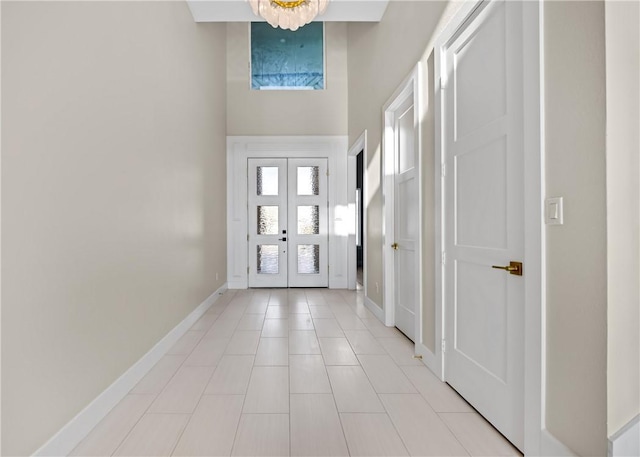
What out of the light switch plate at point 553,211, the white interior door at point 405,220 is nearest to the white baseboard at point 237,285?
the white interior door at point 405,220

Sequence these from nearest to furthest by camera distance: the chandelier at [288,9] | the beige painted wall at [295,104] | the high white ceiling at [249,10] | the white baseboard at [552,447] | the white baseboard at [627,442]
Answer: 1. the white baseboard at [627,442]
2. the white baseboard at [552,447]
3. the chandelier at [288,9]
4. the high white ceiling at [249,10]
5. the beige painted wall at [295,104]

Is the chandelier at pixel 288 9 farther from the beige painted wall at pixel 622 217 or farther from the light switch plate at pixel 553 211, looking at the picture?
A: the light switch plate at pixel 553 211

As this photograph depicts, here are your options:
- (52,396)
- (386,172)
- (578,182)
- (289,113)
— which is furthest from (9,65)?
(289,113)

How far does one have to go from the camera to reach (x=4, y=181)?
1295 mm

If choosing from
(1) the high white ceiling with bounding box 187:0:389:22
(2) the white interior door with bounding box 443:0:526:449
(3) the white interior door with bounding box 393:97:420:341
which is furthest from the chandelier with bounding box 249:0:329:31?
(2) the white interior door with bounding box 443:0:526:449

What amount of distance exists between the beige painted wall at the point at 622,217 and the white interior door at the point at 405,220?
5.68 ft

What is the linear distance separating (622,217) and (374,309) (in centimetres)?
323

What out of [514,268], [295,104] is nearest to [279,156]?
[295,104]

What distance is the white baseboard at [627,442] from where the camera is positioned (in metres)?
1.13

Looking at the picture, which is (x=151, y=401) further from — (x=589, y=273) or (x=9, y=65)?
(x=589, y=273)

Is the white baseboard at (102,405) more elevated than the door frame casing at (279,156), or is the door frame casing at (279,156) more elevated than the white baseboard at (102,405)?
the door frame casing at (279,156)

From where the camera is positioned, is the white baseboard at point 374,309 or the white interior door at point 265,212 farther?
the white interior door at point 265,212

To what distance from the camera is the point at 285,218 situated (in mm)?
5984

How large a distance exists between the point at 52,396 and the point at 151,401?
65cm
